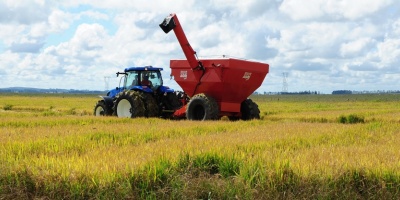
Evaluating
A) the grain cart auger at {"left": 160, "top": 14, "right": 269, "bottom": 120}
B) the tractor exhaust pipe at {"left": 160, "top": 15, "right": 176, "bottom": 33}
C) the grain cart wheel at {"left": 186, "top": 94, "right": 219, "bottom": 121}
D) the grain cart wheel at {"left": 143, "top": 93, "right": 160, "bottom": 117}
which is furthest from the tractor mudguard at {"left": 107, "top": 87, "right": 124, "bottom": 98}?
the grain cart wheel at {"left": 186, "top": 94, "right": 219, "bottom": 121}

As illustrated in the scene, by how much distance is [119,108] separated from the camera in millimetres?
17734

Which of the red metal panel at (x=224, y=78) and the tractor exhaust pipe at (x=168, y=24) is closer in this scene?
the red metal panel at (x=224, y=78)

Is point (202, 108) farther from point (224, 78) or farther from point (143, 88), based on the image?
point (143, 88)

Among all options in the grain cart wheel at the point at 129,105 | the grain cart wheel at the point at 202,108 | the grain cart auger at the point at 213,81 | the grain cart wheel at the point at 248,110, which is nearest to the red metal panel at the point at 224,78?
the grain cart auger at the point at 213,81

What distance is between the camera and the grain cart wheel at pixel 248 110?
17.2 metres

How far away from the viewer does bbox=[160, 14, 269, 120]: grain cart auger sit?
15898mm

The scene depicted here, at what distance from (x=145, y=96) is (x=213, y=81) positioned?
273 centimetres

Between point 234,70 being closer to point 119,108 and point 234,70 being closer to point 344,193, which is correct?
point 119,108

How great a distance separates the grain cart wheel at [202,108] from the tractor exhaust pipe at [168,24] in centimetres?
254

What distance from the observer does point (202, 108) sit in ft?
53.6

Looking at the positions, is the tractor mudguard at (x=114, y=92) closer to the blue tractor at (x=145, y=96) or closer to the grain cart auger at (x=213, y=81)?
the blue tractor at (x=145, y=96)

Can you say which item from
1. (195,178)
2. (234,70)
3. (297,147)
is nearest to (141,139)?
(297,147)

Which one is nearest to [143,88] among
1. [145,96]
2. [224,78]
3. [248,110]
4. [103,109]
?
[145,96]

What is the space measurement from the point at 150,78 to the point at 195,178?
1264cm
